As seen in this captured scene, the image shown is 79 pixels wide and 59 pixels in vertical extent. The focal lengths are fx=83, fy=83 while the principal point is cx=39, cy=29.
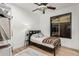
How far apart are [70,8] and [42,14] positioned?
1.30 feet

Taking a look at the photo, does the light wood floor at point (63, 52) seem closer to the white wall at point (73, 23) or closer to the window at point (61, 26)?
the white wall at point (73, 23)

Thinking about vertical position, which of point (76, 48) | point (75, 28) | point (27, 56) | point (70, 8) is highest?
point (70, 8)

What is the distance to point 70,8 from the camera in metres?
1.15

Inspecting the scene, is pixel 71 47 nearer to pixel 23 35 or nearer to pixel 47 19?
pixel 47 19

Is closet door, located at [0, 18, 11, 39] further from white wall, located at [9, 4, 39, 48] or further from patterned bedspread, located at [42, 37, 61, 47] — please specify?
patterned bedspread, located at [42, 37, 61, 47]

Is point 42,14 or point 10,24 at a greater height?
point 42,14

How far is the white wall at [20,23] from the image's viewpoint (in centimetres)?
114

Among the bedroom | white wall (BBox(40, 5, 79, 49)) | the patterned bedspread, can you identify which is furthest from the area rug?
white wall (BBox(40, 5, 79, 49))

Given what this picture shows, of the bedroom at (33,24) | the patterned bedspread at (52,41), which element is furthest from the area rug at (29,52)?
the patterned bedspread at (52,41)

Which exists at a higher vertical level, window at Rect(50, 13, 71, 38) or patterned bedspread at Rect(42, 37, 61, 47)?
window at Rect(50, 13, 71, 38)

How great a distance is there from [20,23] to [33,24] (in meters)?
0.19

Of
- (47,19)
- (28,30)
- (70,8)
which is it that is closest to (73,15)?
(70,8)

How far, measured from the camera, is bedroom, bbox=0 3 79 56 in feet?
3.72

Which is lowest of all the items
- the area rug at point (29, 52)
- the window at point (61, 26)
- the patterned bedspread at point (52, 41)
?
the area rug at point (29, 52)
